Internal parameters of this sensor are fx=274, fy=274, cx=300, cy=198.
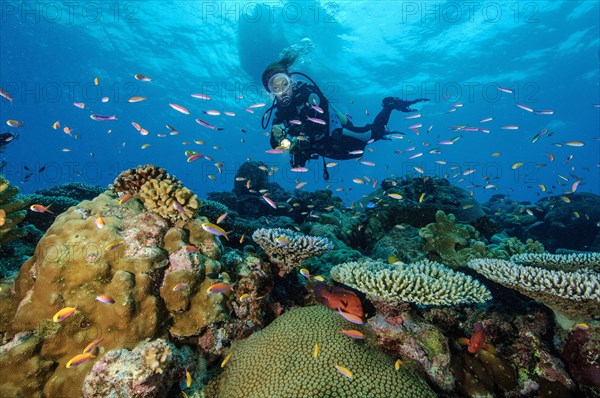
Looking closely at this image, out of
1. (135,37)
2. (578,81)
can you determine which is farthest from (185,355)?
(578,81)

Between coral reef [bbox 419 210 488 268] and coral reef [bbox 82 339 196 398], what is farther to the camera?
coral reef [bbox 419 210 488 268]

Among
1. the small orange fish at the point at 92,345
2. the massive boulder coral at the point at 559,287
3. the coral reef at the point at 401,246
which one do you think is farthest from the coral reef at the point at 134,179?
the coral reef at the point at 401,246

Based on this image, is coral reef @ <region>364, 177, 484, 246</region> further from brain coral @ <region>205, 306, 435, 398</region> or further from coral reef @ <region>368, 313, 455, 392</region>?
brain coral @ <region>205, 306, 435, 398</region>

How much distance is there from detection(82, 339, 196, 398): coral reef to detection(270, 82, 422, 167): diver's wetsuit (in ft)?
26.0

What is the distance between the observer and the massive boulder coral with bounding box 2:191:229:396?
3340mm

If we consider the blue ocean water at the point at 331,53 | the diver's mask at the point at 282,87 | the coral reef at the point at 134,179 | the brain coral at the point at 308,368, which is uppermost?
the blue ocean water at the point at 331,53

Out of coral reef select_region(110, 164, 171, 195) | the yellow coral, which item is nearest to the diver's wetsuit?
coral reef select_region(110, 164, 171, 195)

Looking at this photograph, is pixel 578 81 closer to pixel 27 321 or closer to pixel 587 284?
pixel 587 284

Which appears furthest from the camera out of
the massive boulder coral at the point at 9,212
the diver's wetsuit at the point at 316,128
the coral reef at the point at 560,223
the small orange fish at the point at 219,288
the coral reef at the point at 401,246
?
the coral reef at the point at 560,223

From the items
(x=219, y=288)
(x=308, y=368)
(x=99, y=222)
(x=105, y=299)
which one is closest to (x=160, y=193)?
(x=99, y=222)

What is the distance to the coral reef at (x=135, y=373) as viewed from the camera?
9.47ft

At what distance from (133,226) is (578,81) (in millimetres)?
56224

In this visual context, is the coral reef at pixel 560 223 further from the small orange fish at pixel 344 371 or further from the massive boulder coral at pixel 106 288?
the massive boulder coral at pixel 106 288

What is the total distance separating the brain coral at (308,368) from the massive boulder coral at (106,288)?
0.71m
